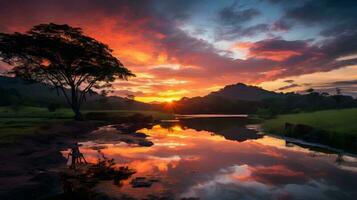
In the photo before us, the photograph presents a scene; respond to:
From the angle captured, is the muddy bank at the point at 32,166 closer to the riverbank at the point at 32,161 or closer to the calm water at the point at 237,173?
the riverbank at the point at 32,161

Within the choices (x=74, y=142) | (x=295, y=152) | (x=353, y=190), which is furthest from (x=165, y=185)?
(x=74, y=142)

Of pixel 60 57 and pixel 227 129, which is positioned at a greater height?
pixel 60 57

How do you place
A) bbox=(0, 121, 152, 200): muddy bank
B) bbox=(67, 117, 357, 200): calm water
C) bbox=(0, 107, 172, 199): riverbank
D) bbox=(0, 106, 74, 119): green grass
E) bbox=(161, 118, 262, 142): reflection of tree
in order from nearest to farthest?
1. bbox=(0, 121, 152, 200): muddy bank
2. bbox=(0, 107, 172, 199): riverbank
3. bbox=(67, 117, 357, 200): calm water
4. bbox=(161, 118, 262, 142): reflection of tree
5. bbox=(0, 106, 74, 119): green grass

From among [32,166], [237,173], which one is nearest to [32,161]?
[32,166]

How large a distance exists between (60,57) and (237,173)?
48799mm

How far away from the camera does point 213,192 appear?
1647 cm

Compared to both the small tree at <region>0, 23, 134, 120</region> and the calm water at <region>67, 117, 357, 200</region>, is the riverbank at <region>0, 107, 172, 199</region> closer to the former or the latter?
the calm water at <region>67, 117, 357, 200</region>

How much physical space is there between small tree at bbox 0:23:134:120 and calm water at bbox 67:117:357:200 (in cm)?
2944

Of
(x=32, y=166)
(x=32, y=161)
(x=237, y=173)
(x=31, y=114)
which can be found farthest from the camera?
(x=31, y=114)

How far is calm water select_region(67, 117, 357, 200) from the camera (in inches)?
643

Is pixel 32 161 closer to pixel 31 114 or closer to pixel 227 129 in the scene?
pixel 227 129

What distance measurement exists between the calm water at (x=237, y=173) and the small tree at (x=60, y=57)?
2944 cm

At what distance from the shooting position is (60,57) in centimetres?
5747

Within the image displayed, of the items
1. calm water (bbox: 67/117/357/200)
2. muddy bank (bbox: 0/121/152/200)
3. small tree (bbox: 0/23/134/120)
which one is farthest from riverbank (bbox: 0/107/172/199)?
small tree (bbox: 0/23/134/120)
